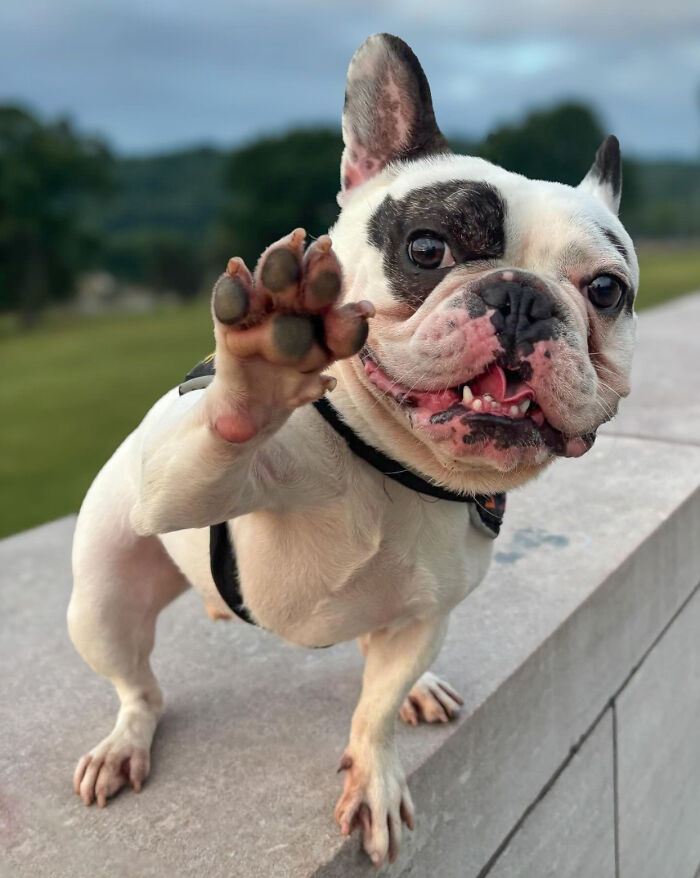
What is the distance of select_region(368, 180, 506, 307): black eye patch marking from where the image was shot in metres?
1.03

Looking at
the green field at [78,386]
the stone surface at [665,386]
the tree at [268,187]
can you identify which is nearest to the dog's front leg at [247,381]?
the green field at [78,386]

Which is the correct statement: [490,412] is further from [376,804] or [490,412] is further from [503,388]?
[376,804]

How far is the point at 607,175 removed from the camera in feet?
4.64

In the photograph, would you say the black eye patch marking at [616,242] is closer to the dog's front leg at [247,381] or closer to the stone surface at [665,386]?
the dog's front leg at [247,381]

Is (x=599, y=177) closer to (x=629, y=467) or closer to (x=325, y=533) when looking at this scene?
(x=325, y=533)

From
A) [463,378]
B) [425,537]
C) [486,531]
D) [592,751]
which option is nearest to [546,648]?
[592,751]

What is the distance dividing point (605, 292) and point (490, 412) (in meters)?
0.25

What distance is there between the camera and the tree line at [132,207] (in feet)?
41.3

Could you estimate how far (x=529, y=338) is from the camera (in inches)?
37.7

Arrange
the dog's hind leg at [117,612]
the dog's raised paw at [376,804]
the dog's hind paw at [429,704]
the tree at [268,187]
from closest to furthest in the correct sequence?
the dog's raised paw at [376,804], the dog's hind leg at [117,612], the dog's hind paw at [429,704], the tree at [268,187]

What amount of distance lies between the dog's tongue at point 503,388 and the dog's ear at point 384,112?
1.25 feet

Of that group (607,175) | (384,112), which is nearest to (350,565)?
(384,112)

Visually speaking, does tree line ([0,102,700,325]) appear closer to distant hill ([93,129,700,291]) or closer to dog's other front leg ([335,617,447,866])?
distant hill ([93,129,700,291])

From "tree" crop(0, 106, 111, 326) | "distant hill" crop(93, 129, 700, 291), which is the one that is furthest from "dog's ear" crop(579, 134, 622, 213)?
"tree" crop(0, 106, 111, 326)
